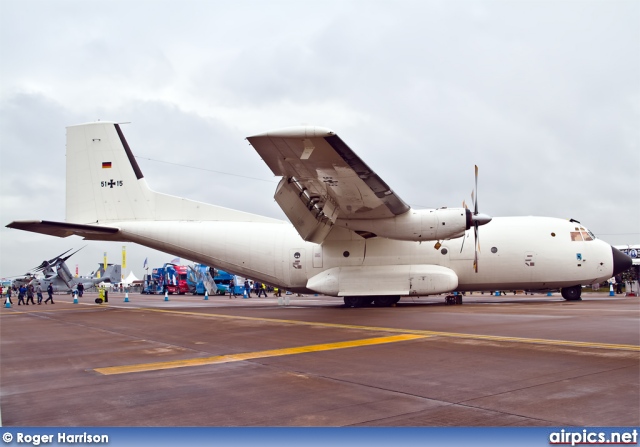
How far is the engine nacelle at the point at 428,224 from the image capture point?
56.0 ft

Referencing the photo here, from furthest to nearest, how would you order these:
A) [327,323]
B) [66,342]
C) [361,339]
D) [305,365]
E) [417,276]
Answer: [417,276] → [327,323] → [66,342] → [361,339] → [305,365]

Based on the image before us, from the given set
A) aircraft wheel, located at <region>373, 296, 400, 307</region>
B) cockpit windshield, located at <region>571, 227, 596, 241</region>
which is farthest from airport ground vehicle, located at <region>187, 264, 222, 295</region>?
cockpit windshield, located at <region>571, 227, 596, 241</region>

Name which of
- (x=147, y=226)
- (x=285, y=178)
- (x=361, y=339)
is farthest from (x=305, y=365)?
(x=147, y=226)

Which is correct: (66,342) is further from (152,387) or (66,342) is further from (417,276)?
(417,276)

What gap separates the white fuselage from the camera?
19.9 m

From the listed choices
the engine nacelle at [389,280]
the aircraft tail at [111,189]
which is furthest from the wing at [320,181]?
the aircraft tail at [111,189]

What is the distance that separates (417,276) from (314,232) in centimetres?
438

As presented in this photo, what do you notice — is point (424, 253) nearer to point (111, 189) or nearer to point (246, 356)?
point (246, 356)

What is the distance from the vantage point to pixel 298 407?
4820 mm

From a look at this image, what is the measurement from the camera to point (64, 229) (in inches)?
797
